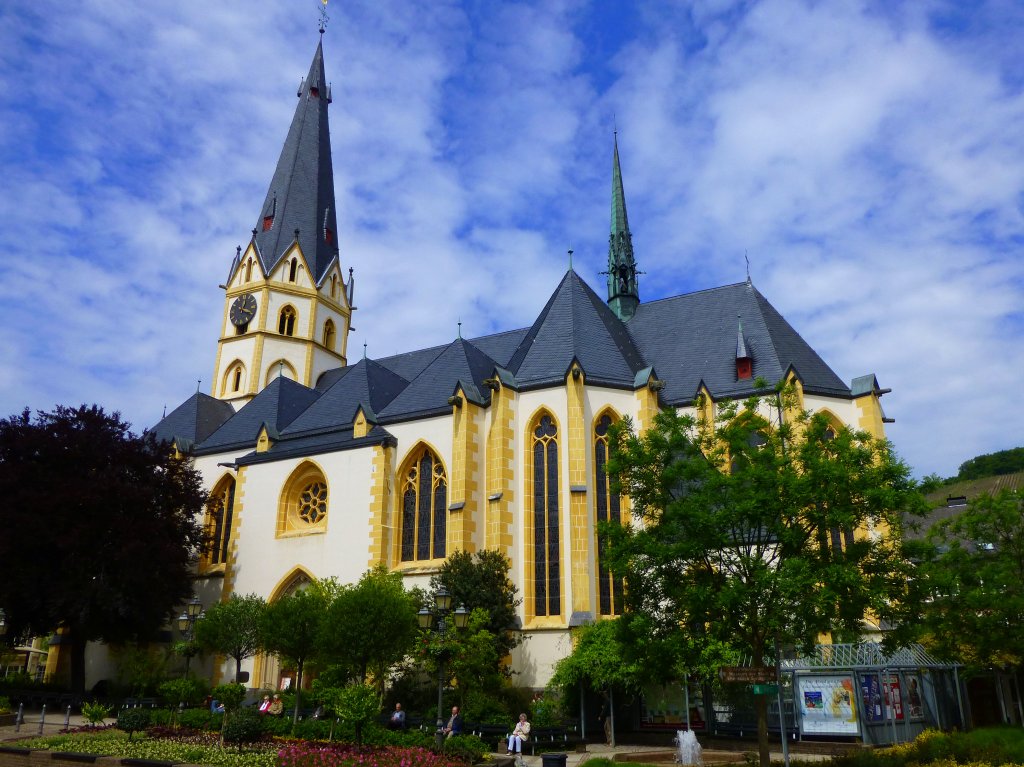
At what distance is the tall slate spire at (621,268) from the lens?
38.6 meters

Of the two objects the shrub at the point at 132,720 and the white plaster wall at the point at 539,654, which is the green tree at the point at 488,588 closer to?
the white plaster wall at the point at 539,654

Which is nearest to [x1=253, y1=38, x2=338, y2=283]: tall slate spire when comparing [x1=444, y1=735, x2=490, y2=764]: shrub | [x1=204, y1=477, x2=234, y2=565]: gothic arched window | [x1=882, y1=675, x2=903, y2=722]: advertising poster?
[x1=204, y1=477, x2=234, y2=565]: gothic arched window

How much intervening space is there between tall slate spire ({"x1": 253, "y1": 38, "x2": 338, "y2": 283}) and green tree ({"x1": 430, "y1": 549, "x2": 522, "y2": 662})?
2420 centimetres

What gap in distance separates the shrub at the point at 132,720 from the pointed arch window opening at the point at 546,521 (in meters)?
11.4

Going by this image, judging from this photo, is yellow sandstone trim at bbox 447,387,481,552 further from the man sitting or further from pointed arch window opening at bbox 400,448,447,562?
the man sitting

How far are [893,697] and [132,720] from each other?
16.7m

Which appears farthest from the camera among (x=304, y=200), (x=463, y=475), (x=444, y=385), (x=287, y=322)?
(x=304, y=200)

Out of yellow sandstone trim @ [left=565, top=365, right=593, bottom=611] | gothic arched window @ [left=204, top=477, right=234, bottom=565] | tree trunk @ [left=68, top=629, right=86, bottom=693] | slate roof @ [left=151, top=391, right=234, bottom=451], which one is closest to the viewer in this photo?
yellow sandstone trim @ [left=565, top=365, right=593, bottom=611]

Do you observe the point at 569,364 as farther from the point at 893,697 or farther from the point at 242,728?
the point at 242,728

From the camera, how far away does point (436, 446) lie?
95.6ft

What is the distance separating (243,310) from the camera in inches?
1735

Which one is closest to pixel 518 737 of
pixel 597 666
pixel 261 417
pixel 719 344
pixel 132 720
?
pixel 597 666

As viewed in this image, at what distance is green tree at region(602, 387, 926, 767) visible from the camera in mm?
14180

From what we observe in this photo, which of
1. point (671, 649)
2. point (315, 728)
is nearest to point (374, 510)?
point (315, 728)
